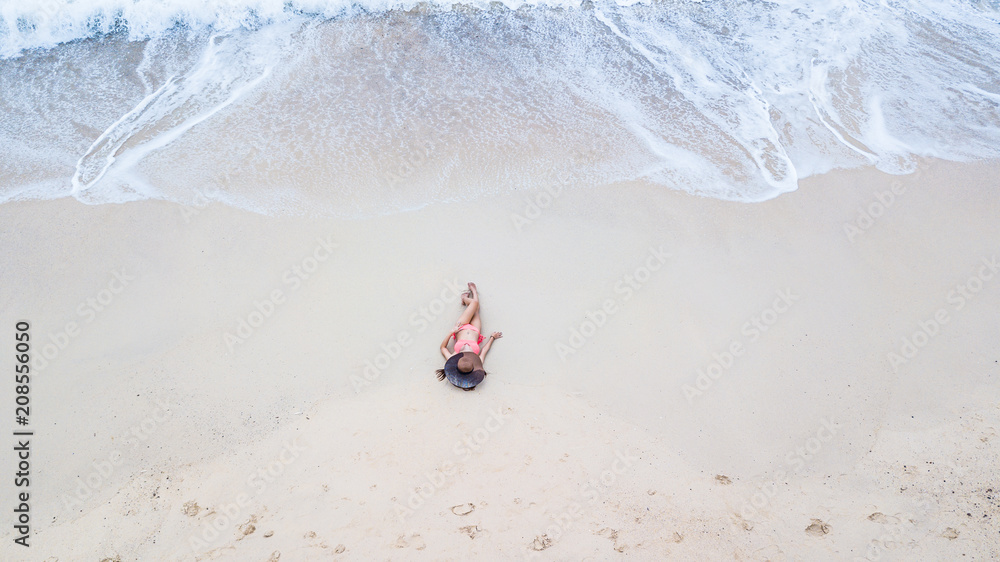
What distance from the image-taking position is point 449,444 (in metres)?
4.80

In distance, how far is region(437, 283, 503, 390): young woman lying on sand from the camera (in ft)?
16.7

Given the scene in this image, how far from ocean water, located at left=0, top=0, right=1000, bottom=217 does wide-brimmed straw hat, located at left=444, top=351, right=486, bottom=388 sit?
2.37m

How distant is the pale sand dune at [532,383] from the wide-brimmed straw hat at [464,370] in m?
0.15

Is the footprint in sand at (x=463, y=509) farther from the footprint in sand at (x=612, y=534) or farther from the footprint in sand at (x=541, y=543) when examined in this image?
the footprint in sand at (x=612, y=534)

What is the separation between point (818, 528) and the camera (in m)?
4.28

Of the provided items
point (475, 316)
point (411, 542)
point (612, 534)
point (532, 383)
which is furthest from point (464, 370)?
point (612, 534)

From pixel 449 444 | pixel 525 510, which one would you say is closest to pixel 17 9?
pixel 449 444

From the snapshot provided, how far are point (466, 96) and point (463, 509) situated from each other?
6.02 metres

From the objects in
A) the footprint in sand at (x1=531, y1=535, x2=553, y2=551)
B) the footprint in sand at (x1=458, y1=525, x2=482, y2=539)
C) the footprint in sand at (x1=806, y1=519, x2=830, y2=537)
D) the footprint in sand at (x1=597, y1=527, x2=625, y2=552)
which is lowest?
the footprint in sand at (x1=806, y1=519, x2=830, y2=537)

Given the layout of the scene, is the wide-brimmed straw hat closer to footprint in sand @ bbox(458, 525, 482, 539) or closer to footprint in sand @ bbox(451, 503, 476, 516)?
footprint in sand @ bbox(451, 503, 476, 516)

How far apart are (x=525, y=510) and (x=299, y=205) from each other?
4389 mm

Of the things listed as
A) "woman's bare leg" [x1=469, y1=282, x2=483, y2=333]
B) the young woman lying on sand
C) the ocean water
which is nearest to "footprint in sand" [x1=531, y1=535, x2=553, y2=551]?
the young woman lying on sand

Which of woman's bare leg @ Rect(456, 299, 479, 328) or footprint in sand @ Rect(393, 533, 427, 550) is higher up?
woman's bare leg @ Rect(456, 299, 479, 328)

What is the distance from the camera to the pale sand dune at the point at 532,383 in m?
4.29
